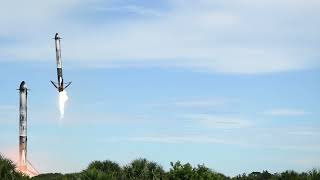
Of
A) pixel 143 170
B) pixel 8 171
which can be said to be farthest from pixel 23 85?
pixel 143 170

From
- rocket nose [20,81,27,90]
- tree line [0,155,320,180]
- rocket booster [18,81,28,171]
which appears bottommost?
tree line [0,155,320,180]

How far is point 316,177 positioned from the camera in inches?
1651

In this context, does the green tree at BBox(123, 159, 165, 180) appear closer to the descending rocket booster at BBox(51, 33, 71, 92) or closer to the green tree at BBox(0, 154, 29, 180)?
the green tree at BBox(0, 154, 29, 180)

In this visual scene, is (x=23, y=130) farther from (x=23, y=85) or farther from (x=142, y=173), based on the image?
(x=142, y=173)

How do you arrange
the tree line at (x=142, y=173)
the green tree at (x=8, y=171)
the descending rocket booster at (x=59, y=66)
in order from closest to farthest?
the tree line at (x=142, y=173) → the green tree at (x=8, y=171) → the descending rocket booster at (x=59, y=66)

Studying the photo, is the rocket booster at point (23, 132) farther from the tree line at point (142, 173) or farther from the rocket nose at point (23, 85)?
the tree line at point (142, 173)

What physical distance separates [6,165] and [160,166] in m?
13.2

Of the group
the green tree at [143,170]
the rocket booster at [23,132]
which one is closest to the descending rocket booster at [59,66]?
the rocket booster at [23,132]

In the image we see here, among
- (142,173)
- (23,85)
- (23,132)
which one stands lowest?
(142,173)

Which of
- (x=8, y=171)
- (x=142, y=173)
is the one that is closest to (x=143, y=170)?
(x=142, y=173)

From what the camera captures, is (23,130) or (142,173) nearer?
(142,173)

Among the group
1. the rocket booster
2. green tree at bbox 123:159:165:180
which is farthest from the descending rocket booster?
green tree at bbox 123:159:165:180

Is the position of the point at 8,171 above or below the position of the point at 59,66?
below

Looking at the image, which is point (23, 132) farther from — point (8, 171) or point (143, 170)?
point (143, 170)
